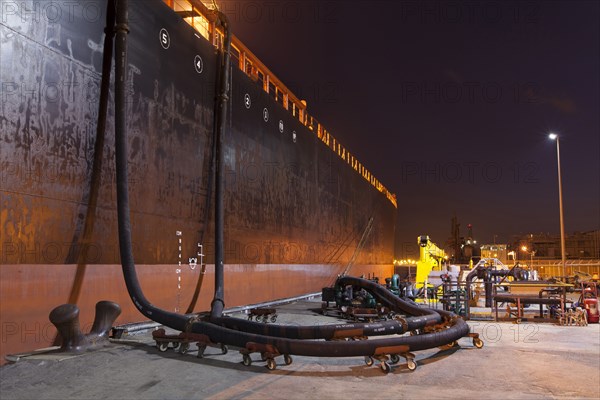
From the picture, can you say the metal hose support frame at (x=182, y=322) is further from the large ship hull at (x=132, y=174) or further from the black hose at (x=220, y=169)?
the black hose at (x=220, y=169)

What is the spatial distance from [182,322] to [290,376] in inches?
75.0

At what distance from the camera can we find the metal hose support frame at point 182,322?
19.2 ft

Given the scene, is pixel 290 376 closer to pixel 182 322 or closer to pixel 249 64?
pixel 182 322

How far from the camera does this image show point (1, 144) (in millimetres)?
5879

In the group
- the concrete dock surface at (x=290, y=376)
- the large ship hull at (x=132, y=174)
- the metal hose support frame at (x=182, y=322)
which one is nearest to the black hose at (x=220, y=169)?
the large ship hull at (x=132, y=174)

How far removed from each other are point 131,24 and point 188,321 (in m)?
5.15

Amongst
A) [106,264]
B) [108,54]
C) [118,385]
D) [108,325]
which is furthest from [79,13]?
[118,385]

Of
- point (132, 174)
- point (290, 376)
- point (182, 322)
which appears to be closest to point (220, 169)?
point (132, 174)

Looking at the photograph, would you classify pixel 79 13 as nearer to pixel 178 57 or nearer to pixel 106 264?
pixel 178 57

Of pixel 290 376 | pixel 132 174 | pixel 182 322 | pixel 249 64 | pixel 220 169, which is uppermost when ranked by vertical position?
pixel 249 64

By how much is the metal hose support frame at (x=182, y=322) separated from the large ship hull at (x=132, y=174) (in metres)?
0.44

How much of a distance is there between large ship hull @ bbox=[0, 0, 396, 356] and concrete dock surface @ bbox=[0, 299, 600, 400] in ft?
2.81

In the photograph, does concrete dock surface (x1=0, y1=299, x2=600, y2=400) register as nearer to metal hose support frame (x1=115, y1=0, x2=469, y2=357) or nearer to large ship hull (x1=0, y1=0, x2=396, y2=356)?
metal hose support frame (x1=115, y1=0, x2=469, y2=357)

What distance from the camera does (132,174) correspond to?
8.22 metres
